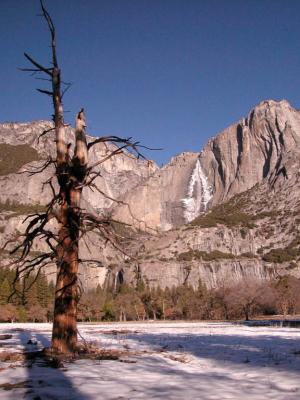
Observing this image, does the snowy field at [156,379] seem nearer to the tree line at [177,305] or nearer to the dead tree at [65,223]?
the dead tree at [65,223]

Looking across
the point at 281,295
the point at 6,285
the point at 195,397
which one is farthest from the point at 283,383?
the point at 6,285

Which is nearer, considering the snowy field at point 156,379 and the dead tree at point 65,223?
the snowy field at point 156,379

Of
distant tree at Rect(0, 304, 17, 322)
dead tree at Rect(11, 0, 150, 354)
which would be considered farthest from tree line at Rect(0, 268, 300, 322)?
dead tree at Rect(11, 0, 150, 354)

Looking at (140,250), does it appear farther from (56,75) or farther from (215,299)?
(56,75)

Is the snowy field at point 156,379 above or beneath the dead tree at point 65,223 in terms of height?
beneath

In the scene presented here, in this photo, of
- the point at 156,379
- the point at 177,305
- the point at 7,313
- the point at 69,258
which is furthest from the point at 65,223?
the point at 177,305

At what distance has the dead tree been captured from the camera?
10.1 metres

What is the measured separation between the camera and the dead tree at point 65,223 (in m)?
10.1

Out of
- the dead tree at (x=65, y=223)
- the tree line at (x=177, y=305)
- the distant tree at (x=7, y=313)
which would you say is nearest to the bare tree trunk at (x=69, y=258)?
the dead tree at (x=65, y=223)

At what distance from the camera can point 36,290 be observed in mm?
105062

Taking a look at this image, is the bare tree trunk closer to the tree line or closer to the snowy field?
the snowy field

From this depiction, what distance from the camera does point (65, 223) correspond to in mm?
10734

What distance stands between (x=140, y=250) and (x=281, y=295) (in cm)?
8792

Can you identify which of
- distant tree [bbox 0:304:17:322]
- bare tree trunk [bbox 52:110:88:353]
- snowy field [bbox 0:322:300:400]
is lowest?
distant tree [bbox 0:304:17:322]
